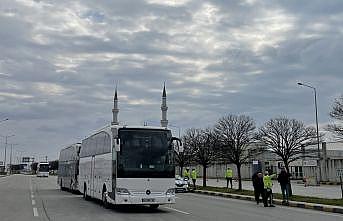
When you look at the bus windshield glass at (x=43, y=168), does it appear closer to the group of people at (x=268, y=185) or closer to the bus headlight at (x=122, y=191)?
the group of people at (x=268, y=185)

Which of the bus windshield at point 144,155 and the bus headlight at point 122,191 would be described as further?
the bus windshield at point 144,155

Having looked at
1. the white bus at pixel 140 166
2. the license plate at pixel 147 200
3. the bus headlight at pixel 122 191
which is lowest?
the license plate at pixel 147 200

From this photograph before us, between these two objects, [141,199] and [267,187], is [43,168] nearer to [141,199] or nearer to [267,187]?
[267,187]

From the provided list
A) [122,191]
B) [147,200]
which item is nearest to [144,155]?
Result: [122,191]

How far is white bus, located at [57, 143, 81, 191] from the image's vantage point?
33.7m

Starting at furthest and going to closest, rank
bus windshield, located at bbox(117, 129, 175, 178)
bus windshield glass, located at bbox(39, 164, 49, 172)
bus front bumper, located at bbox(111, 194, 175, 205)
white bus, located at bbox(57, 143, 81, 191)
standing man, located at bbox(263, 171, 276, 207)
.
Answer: bus windshield glass, located at bbox(39, 164, 49, 172)
white bus, located at bbox(57, 143, 81, 191)
standing man, located at bbox(263, 171, 276, 207)
bus windshield, located at bbox(117, 129, 175, 178)
bus front bumper, located at bbox(111, 194, 175, 205)

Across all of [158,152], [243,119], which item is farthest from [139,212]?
[243,119]

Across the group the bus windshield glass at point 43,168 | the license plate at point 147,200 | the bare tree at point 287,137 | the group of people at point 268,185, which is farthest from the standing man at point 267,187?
the bus windshield glass at point 43,168

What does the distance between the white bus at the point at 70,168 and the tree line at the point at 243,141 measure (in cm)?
725

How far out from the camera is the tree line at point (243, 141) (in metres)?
38.7

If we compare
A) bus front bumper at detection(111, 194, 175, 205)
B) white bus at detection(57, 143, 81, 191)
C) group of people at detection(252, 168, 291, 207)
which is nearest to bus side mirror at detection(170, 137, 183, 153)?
bus front bumper at detection(111, 194, 175, 205)

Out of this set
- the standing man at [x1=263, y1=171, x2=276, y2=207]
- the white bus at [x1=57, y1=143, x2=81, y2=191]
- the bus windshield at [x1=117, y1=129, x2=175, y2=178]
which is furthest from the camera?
the white bus at [x1=57, y1=143, x2=81, y2=191]

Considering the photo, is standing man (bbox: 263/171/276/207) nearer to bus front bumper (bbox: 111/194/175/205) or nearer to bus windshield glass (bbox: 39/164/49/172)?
bus front bumper (bbox: 111/194/175/205)

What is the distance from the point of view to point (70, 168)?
3612 centimetres
